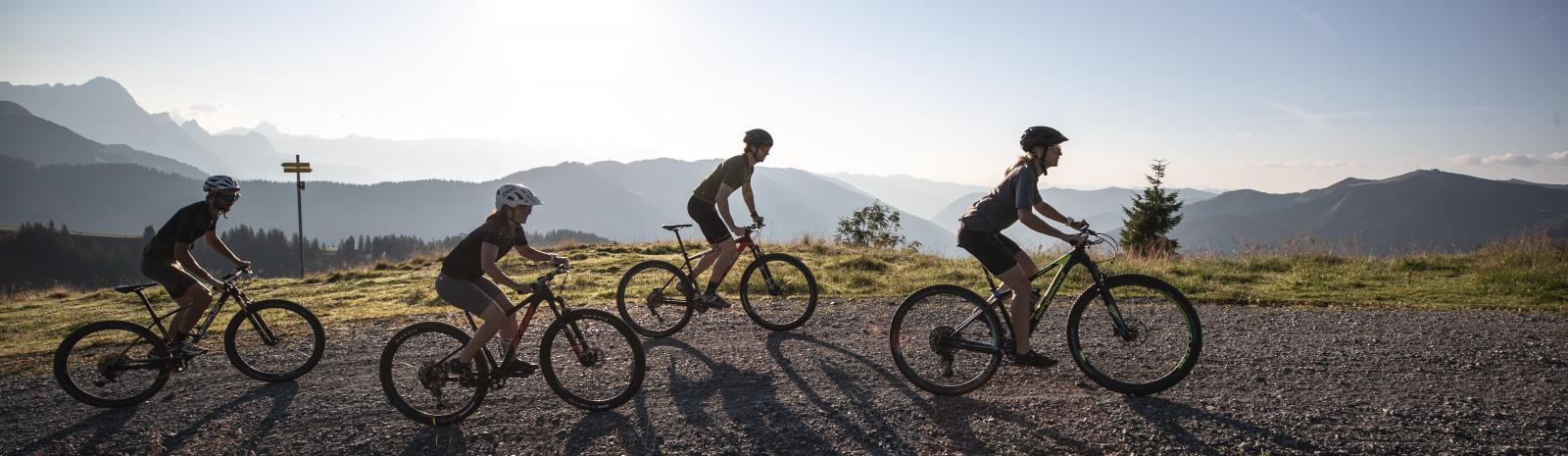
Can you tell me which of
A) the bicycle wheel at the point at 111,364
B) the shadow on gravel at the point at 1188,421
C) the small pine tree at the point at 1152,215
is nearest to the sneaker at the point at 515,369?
the bicycle wheel at the point at 111,364

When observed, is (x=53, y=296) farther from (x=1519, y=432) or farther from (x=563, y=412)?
(x=1519, y=432)

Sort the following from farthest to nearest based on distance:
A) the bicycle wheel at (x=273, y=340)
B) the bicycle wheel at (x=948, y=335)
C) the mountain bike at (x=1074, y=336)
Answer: the bicycle wheel at (x=273, y=340) < the bicycle wheel at (x=948, y=335) < the mountain bike at (x=1074, y=336)

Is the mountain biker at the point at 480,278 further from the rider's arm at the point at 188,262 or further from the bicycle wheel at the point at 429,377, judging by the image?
the rider's arm at the point at 188,262

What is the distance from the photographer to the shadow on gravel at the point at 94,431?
546 cm

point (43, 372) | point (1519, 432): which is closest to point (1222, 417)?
point (1519, 432)

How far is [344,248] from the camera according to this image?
150375mm

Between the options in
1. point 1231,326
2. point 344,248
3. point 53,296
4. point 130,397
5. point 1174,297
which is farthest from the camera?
point 344,248

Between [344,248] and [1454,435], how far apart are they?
175m

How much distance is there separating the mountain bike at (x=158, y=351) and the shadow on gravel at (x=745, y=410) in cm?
367

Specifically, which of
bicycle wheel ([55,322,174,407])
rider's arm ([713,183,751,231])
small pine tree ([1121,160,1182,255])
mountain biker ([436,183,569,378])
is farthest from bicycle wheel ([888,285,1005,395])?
small pine tree ([1121,160,1182,255])

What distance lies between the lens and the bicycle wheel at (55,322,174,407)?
6.35m

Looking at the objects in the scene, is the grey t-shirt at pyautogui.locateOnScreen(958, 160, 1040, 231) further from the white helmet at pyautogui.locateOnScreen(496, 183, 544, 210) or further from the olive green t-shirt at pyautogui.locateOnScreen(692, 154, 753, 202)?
the white helmet at pyautogui.locateOnScreen(496, 183, 544, 210)

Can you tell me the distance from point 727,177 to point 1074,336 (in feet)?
14.0

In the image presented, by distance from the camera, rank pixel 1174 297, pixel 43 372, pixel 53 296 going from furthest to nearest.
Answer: pixel 53 296 < pixel 43 372 < pixel 1174 297
